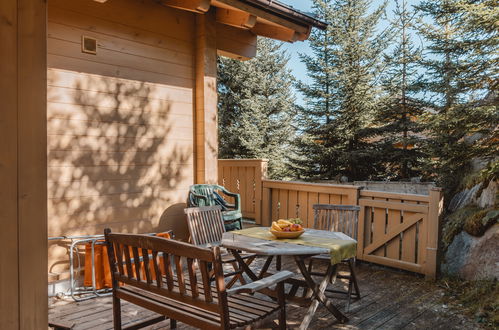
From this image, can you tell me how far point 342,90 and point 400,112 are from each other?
1638mm

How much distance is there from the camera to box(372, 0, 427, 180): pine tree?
9.57 m

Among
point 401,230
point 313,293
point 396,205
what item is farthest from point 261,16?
point 313,293

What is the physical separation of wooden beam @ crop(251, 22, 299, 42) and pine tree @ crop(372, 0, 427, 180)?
5193 millimetres

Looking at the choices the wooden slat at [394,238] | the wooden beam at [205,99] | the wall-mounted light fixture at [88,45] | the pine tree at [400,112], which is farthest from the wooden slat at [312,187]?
the pine tree at [400,112]

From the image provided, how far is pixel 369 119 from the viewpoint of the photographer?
9.77m

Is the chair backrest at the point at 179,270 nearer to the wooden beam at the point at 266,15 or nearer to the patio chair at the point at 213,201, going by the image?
the patio chair at the point at 213,201

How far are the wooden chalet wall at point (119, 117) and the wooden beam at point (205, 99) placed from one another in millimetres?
71

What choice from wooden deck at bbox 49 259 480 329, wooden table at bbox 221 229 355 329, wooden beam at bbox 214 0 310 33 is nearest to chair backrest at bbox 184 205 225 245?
wooden table at bbox 221 229 355 329

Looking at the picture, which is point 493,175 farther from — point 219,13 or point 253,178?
point 219,13

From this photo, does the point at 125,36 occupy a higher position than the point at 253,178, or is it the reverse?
the point at 125,36

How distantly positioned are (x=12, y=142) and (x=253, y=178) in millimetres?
5174

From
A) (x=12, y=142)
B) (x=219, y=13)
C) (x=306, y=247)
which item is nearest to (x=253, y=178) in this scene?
(x=219, y=13)

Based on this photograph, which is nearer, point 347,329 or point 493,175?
point 347,329

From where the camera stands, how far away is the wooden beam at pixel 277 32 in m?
5.29
